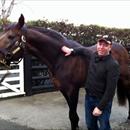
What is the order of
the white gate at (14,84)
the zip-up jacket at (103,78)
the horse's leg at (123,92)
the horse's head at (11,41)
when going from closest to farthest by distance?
the zip-up jacket at (103,78) → the horse's head at (11,41) → the horse's leg at (123,92) → the white gate at (14,84)

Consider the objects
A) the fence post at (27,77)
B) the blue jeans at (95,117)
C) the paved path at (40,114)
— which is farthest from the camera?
the fence post at (27,77)

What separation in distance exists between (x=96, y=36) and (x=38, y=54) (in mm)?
5744

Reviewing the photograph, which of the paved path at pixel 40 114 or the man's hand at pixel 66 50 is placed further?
the paved path at pixel 40 114

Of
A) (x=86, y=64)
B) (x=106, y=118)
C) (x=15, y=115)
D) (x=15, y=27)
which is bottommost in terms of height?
(x=15, y=115)

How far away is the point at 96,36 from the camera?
38.2ft

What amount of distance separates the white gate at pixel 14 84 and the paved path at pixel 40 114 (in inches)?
7.4

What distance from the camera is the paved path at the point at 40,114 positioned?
7004 millimetres

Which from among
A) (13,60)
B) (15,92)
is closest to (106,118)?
(13,60)

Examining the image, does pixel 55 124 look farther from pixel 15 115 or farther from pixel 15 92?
pixel 15 92

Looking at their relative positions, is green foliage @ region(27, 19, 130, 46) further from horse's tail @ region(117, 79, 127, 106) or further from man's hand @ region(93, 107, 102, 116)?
man's hand @ region(93, 107, 102, 116)

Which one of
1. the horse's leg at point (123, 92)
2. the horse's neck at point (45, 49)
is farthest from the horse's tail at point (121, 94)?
the horse's neck at point (45, 49)

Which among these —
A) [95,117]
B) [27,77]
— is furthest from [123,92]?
[27,77]

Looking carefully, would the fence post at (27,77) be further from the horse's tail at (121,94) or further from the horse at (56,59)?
the horse at (56,59)

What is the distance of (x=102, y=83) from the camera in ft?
15.8
